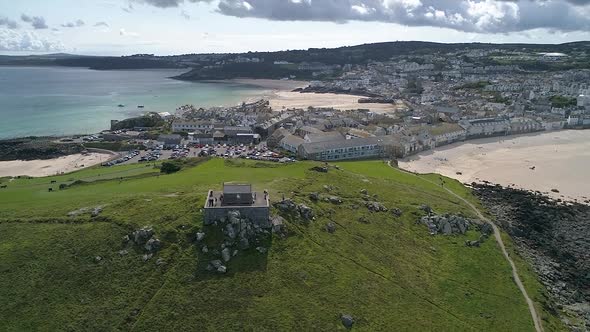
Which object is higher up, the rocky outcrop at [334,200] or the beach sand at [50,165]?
the rocky outcrop at [334,200]

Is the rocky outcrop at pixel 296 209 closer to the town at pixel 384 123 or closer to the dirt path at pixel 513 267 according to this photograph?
the dirt path at pixel 513 267

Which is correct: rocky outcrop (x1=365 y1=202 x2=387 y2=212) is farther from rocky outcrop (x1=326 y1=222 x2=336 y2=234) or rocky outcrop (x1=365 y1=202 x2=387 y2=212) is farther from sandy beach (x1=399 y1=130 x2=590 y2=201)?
sandy beach (x1=399 y1=130 x2=590 y2=201)

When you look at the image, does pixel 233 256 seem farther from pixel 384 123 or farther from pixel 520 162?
pixel 384 123

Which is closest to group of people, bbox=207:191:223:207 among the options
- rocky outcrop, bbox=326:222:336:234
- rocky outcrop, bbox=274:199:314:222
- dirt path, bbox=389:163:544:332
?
rocky outcrop, bbox=274:199:314:222

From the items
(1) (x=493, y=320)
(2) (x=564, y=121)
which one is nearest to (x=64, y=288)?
(1) (x=493, y=320)

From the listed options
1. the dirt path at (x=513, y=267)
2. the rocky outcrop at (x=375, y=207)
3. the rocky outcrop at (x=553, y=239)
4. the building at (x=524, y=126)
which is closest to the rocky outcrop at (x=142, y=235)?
the rocky outcrop at (x=375, y=207)

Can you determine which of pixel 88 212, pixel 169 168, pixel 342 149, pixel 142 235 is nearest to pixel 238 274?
pixel 142 235
